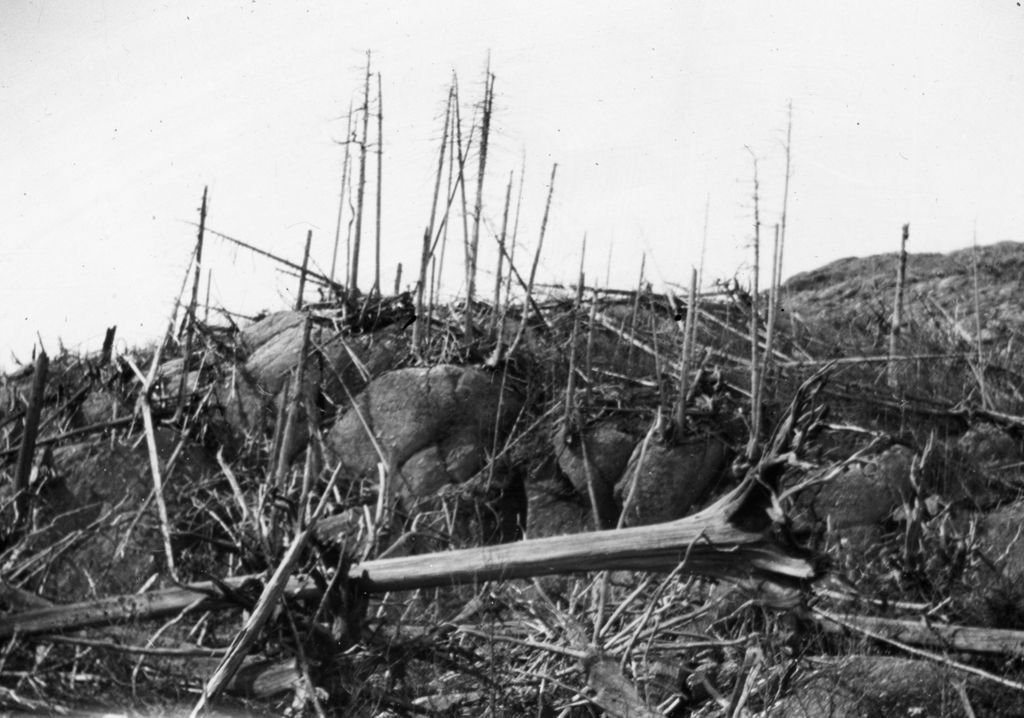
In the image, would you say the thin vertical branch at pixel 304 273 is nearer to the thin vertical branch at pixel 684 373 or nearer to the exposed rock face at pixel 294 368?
the exposed rock face at pixel 294 368

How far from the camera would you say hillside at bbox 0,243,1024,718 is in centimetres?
757

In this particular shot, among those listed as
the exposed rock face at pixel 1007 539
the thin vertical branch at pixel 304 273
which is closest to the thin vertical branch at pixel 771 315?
the exposed rock face at pixel 1007 539

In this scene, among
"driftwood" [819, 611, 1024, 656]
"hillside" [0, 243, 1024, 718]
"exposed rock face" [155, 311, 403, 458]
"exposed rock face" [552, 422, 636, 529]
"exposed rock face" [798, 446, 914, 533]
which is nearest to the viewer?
"hillside" [0, 243, 1024, 718]

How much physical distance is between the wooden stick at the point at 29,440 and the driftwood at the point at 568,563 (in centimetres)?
262

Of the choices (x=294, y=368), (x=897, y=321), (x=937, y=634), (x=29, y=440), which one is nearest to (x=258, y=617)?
(x=29, y=440)

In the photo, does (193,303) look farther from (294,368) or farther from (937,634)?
(937,634)

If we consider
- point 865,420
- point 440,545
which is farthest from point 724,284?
point 440,545

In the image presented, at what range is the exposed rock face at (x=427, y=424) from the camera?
15141mm

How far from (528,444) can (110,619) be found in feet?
26.0

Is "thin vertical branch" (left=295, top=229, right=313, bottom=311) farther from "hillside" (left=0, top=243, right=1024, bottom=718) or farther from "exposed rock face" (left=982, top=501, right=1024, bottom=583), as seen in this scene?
"exposed rock face" (left=982, top=501, right=1024, bottom=583)

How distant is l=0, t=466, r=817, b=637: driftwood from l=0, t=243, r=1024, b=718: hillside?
2 centimetres

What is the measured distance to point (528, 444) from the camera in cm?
1545

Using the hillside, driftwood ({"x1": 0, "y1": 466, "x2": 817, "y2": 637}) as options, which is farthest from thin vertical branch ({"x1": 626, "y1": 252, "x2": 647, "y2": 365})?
driftwood ({"x1": 0, "y1": 466, "x2": 817, "y2": 637})

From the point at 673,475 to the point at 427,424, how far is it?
3108 mm
